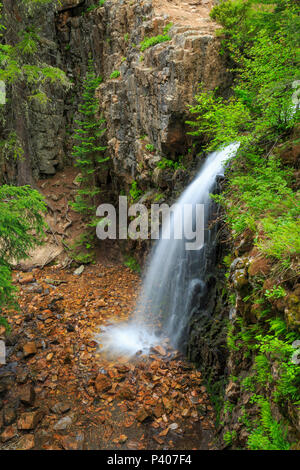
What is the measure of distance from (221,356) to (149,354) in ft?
6.20

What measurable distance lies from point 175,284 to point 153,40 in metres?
7.84

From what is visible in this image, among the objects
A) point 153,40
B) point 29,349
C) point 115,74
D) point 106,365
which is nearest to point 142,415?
point 106,365

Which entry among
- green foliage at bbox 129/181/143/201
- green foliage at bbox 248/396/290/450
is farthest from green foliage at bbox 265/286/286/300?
green foliage at bbox 129/181/143/201

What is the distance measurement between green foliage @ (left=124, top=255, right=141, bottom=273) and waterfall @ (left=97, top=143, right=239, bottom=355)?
1.92 metres

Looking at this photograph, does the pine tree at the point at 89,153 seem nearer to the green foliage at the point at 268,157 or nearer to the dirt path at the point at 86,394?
the dirt path at the point at 86,394

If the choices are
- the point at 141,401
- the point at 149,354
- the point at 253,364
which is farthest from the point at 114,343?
the point at 253,364

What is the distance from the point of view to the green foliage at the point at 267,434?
233cm

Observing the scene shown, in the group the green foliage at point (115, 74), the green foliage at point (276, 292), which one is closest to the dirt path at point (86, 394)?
the green foliage at point (276, 292)

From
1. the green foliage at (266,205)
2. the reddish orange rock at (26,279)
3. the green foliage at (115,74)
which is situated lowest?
the reddish orange rock at (26,279)

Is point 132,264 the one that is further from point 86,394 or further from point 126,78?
point 126,78

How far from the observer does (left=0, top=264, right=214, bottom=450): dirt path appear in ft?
14.1

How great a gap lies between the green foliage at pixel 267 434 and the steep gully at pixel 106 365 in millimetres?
2148

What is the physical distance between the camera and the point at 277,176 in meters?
3.85

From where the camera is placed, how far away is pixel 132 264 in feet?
32.8
